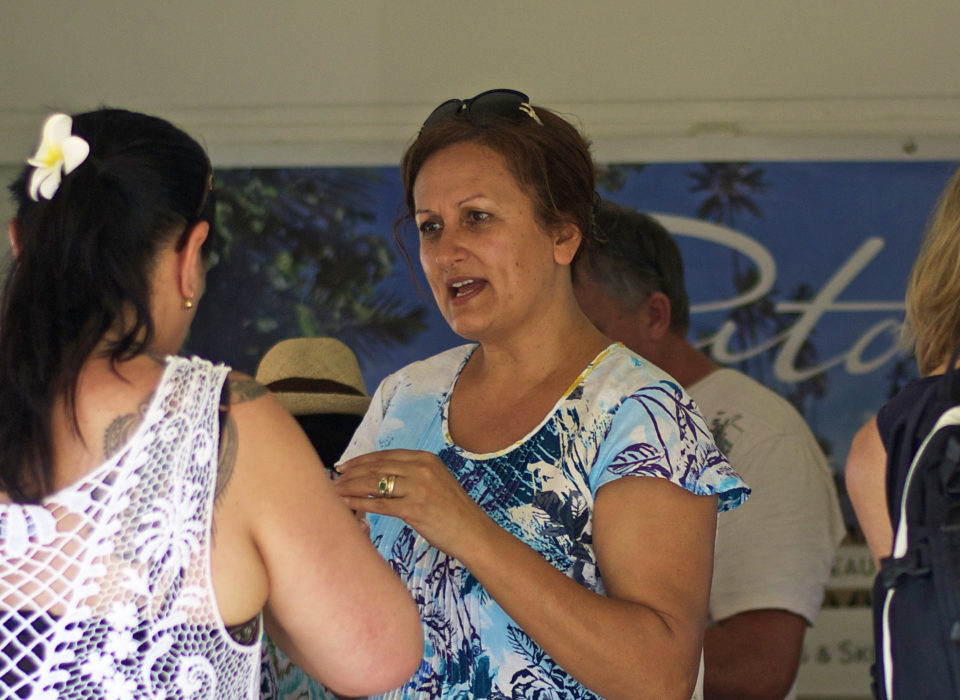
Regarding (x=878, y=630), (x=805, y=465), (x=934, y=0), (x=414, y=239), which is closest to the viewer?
(x=878, y=630)

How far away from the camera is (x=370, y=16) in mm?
3248

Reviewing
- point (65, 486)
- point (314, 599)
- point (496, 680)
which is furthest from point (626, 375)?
point (65, 486)

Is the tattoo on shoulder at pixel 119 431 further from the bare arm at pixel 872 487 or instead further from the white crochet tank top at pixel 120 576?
the bare arm at pixel 872 487

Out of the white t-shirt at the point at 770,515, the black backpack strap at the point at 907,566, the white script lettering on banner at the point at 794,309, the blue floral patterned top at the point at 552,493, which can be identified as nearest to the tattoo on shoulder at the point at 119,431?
the blue floral patterned top at the point at 552,493

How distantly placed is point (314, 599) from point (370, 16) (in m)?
2.40

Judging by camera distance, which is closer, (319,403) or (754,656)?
(754,656)

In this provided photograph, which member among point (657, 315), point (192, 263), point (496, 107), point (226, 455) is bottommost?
point (226, 455)

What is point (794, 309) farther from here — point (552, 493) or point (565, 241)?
point (552, 493)

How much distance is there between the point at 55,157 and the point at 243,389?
338 mm

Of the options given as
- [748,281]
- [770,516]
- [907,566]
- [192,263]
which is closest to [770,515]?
[770,516]

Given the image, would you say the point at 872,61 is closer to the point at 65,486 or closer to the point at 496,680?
the point at 496,680

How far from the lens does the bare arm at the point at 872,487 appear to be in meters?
1.44

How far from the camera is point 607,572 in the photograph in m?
1.53

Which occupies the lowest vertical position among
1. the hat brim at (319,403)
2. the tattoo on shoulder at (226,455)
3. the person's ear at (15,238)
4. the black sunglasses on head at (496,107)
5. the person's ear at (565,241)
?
the tattoo on shoulder at (226,455)
